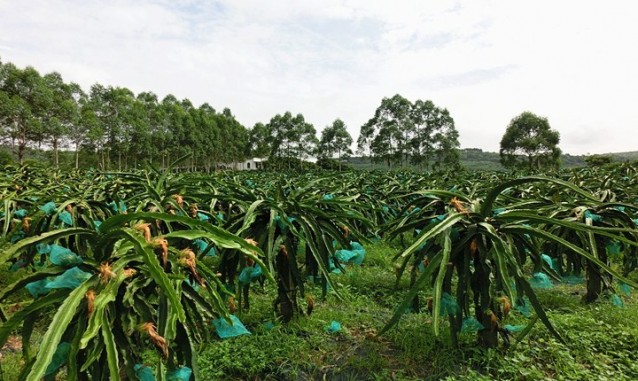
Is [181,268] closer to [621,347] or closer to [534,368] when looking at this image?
[534,368]

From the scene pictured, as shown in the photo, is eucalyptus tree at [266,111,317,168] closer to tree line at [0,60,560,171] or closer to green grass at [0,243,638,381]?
→ tree line at [0,60,560,171]

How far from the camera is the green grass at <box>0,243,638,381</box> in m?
2.11

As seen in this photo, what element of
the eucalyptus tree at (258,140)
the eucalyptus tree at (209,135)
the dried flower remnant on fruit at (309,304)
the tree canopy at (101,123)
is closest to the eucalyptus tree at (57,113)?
the tree canopy at (101,123)

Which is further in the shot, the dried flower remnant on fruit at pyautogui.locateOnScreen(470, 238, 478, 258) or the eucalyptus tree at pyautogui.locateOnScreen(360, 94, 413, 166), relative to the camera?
the eucalyptus tree at pyautogui.locateOnScreen(360, 94, 413, 166)

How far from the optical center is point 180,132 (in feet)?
142

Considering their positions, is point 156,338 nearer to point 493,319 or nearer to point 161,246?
point 161,246

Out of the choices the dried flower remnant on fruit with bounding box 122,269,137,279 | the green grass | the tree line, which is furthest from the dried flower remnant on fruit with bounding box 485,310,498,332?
the tree line

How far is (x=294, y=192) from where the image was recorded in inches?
105

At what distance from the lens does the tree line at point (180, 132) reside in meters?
29.3

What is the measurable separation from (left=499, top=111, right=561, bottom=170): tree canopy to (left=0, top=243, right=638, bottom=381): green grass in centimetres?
3647

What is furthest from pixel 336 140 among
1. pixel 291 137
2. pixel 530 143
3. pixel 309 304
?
pixel 309 304

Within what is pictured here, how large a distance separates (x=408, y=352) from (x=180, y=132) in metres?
45.1

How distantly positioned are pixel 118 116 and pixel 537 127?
42.4 metres

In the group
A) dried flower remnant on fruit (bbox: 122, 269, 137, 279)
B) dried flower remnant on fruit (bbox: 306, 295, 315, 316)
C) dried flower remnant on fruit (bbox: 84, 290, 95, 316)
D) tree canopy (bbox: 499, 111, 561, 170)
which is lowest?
dried flower remnant on fruit (bbox: 306, 295, 315, 316)
